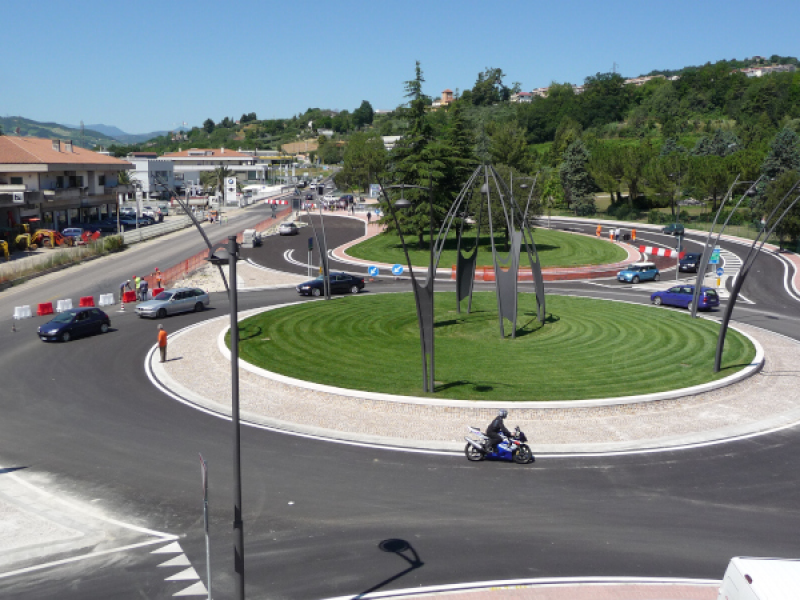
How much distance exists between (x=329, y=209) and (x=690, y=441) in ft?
290

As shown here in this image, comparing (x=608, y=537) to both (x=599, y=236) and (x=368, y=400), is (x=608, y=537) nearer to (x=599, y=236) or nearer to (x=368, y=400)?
(x=368, y=400)

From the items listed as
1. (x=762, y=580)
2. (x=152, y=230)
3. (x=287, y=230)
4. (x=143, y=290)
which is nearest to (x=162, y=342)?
(x=143, y=290)

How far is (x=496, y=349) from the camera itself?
91.3ft

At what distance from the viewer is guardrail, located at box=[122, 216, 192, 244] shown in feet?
223

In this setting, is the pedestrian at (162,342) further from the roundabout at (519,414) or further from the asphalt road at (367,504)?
the asphalt road at (367,504)

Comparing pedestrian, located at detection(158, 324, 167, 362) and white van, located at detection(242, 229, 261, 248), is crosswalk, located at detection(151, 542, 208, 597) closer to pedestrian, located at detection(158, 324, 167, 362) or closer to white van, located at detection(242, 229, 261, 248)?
pedestrian, located at detection(158, 324, 167, 362)

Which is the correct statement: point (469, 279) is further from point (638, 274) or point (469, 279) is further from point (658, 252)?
point (658, 252)

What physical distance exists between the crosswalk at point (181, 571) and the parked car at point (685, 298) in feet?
104

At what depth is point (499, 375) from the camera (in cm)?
2392

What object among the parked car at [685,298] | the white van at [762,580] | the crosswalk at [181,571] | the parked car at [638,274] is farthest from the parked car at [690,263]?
the crosswalk at [181,571]

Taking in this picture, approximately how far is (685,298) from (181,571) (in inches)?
1322

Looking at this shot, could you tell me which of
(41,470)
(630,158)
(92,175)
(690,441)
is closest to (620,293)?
(690,441)

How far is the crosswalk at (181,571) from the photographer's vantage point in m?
11.5

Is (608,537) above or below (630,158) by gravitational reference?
below
